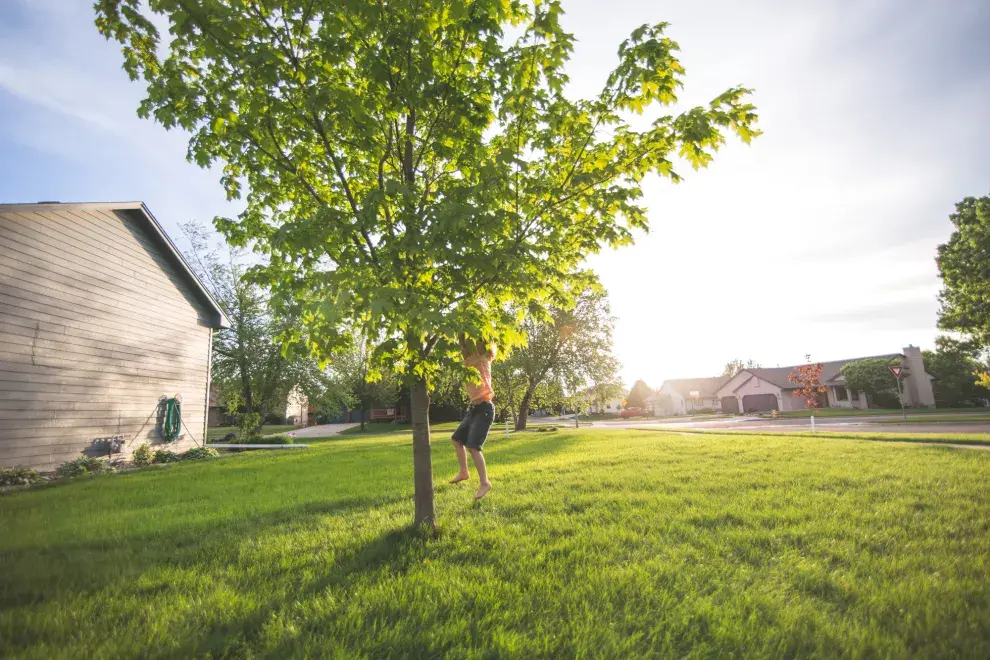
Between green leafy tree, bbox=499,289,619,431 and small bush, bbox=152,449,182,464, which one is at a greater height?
green leafy tree, bbox=499,289,619,431

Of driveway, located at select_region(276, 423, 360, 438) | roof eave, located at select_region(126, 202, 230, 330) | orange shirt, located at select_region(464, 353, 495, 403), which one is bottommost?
driveway, located at select_region(276, 423, 360, 438)

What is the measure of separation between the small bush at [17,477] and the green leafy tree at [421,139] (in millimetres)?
10535

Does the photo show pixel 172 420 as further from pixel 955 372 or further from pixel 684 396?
pixel 684 396

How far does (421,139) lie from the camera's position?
452 centimetres

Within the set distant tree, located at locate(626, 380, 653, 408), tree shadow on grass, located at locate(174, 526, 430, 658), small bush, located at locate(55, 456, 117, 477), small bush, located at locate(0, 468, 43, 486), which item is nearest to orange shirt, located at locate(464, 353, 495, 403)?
tree shadow on grass, located at locate(174, 526, 430, 658)

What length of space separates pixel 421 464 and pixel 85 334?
13.1 m

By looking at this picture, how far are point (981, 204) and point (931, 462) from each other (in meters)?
26.3

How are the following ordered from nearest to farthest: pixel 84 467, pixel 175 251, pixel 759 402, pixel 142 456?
pixel 84 467, pixel 142 456, pixel 175 251, pixel 759 402

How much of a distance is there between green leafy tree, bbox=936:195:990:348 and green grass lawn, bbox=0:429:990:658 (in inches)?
1043

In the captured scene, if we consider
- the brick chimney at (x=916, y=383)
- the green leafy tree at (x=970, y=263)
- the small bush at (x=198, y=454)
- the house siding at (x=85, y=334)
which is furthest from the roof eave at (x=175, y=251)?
the brick chimney at (x=916, y=383)

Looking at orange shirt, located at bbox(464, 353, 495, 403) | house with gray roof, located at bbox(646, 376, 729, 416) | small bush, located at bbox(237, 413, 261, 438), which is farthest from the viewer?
house with gray roof, located at bbox(646, 376, 729, 416)

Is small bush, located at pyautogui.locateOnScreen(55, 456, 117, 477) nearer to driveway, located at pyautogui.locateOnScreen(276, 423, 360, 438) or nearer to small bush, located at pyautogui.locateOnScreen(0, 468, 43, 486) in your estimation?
small bush, located at pyautogui.locateOnScreen(0, 468, 43, 486)

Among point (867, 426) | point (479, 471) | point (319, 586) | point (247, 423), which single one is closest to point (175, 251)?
point (247, 423)

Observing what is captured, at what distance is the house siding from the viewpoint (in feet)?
34.7
